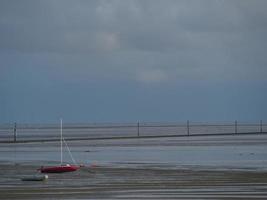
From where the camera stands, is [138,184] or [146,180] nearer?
[138,184]

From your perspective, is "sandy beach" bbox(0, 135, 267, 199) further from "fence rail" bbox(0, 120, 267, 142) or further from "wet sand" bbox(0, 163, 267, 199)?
"fence rail" bbox(0, 120, 267, 142)

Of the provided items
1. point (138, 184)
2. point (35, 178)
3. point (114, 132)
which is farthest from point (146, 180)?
point (114, 132)

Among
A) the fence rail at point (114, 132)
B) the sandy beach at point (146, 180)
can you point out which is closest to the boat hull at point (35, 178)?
the sandy beach at point (146, 180)

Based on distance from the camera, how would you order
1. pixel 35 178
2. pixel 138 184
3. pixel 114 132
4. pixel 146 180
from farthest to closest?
pixel 114 132, pixel 35 178, pixel 146 180, pixel 138 184

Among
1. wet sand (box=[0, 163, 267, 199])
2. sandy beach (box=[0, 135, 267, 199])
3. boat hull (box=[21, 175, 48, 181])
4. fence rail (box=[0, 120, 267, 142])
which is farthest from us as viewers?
fence rail (box=[0, 120, 267, 142])

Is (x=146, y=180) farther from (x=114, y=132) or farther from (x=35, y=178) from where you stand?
(x=114, y=132)

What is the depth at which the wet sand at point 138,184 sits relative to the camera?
18828 millimetres

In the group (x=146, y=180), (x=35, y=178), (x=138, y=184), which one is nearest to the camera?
(x=138, y=184)

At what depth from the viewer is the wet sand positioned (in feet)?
61.8

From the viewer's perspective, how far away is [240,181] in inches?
898

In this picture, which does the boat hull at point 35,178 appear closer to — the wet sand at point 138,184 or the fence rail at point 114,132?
the wet sand at point 138,184

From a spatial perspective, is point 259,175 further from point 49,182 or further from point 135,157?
point 135,157

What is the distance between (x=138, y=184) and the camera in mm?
22266

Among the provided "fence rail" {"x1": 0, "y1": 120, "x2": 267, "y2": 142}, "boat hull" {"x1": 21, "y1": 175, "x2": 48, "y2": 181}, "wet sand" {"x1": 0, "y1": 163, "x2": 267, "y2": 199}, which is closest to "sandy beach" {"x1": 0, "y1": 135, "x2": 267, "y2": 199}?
"wet sand" {"x1": 0, "y1": 163, "x2": 267, "y2": 199}
